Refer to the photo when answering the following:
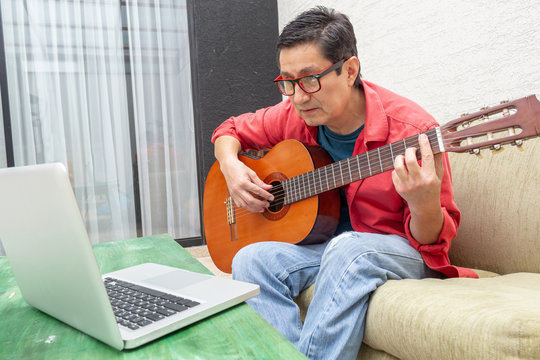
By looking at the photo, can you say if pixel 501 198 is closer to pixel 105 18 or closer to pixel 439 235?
pixel 439 235

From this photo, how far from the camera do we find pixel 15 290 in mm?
815

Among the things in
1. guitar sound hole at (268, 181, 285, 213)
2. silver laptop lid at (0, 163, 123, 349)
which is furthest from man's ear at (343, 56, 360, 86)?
silver laptop lid at (0, 163, 123, 349)

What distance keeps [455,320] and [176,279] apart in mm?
507

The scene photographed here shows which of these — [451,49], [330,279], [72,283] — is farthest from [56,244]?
[451,49]

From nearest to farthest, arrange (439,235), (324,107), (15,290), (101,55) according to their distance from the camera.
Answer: (15,290) < (439,235) < (324,107) < (101,55)

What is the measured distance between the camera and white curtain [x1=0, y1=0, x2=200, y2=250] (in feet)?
9.49

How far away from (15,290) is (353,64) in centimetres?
108

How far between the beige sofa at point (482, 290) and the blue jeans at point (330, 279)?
0.15 feet

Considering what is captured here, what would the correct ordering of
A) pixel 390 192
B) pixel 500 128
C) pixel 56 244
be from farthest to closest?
pixel 390 192
pixel 500 128
pixel 56 244

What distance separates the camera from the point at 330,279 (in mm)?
991

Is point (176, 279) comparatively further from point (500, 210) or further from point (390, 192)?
point (500, 210)

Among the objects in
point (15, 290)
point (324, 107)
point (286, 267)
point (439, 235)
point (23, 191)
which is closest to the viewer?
point (23, 191)

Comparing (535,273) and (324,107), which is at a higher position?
(324,107)

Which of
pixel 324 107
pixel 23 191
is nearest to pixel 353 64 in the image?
pixel 324 107
